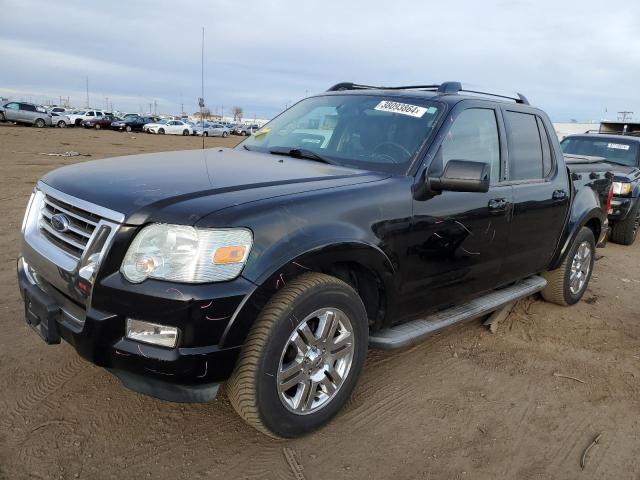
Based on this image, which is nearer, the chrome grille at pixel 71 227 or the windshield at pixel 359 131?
the chrome grille at pixel 71 227

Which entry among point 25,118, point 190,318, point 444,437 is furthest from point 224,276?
point 25,118

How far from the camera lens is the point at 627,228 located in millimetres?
8539

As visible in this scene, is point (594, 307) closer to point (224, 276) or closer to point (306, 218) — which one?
point (306, 218)

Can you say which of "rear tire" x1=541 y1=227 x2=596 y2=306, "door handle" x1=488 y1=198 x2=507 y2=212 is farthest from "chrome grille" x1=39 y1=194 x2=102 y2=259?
"rear tire" x1=541 y1=227 x2=596 y2=306

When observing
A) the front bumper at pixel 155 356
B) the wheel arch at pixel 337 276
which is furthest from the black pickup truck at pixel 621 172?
the front bumper at pixel 155 356

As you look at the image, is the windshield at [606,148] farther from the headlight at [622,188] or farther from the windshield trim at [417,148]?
the windshield trim at [417,148]

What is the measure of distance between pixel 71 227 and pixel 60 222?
3.3 inches

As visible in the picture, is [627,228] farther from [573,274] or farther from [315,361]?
[315,361]

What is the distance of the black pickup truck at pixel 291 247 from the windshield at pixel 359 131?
1 cm

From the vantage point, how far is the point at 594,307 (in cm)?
526

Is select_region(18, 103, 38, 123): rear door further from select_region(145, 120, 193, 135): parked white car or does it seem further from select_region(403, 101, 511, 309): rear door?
select_region(403, 101, 511, 309): rear door

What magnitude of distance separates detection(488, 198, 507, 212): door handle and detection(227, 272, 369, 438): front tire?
4.43 ft

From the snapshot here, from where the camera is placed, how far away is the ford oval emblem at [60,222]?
2547 millimetres

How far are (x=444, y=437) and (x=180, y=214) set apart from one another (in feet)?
6.02
